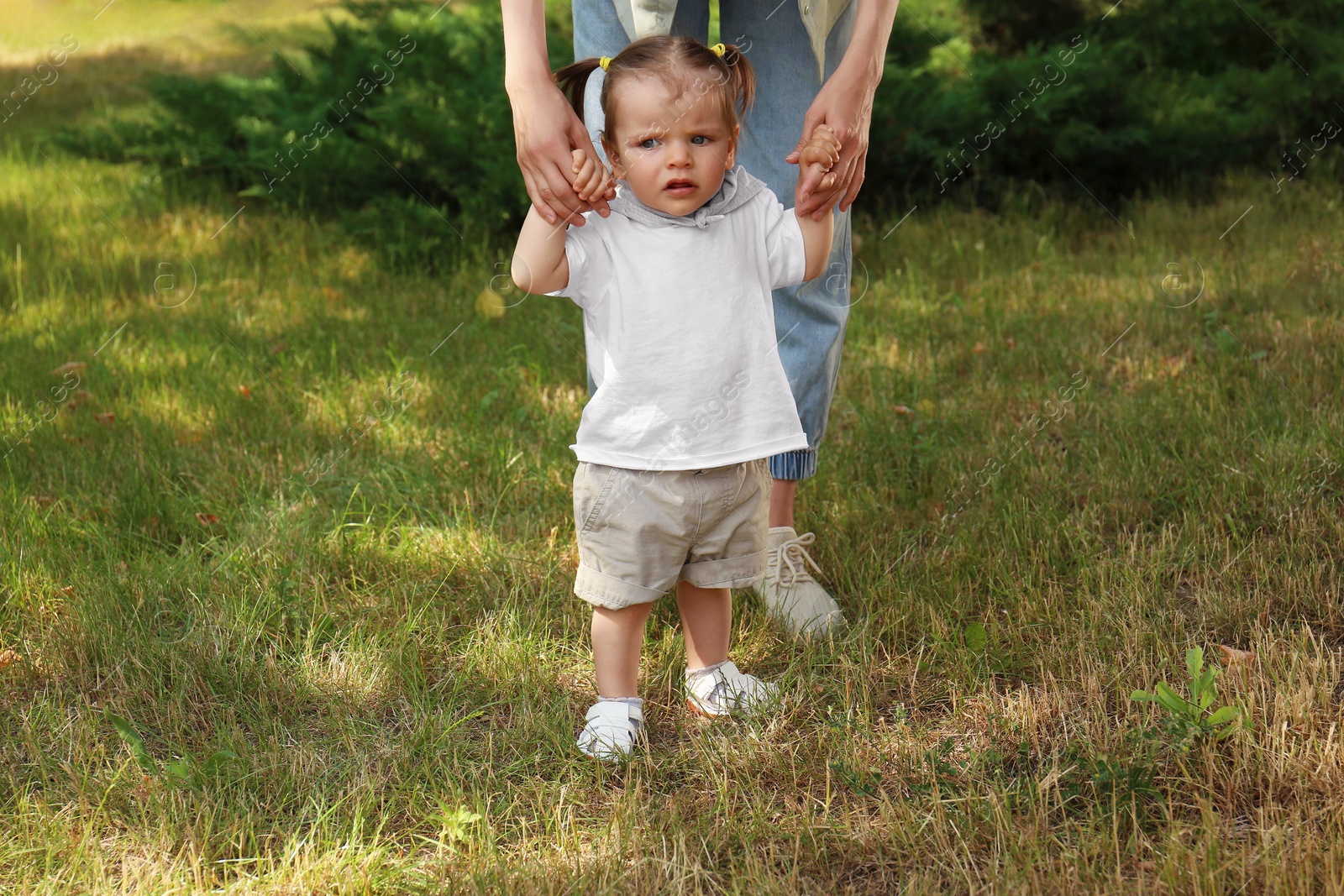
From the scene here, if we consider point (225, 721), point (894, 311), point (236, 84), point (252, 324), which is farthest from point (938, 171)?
point (225, 721)

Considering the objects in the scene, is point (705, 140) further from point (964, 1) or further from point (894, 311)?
point (964, 1)

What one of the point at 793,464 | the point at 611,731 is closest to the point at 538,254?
the point at 611,731

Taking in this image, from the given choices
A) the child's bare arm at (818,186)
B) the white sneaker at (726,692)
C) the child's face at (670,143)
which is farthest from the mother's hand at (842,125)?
the white sneaker at (726,692)

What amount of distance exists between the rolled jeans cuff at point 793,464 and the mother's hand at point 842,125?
0.73m

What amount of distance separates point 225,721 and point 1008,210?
431 cm

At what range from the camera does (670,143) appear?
1.84 meters

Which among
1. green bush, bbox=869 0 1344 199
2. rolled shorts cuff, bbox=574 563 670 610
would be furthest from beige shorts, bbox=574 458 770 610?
green bush, bbox=869 0 1344 199

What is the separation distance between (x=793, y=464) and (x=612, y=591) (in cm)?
74

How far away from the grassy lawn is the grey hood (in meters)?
0.91

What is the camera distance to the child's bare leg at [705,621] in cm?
219

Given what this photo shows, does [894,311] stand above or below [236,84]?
below

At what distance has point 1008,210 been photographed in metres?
5.35

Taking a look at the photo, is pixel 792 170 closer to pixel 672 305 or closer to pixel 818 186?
pixel 818 186

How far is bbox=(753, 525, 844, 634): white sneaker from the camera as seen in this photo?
243 cm
